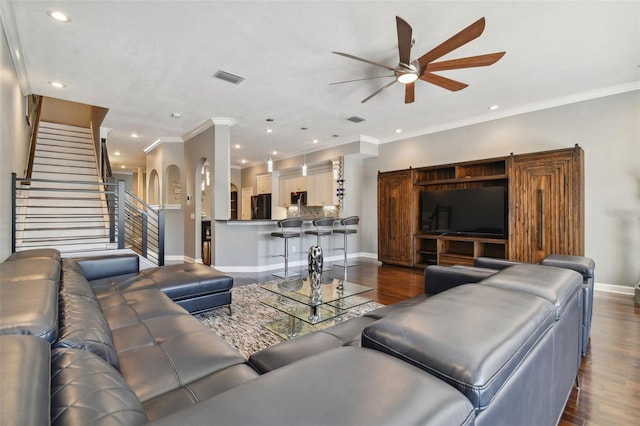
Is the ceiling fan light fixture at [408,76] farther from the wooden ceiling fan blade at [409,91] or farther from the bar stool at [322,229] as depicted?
the bar stool at [322,229]

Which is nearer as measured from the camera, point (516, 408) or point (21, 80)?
point (516, 408)

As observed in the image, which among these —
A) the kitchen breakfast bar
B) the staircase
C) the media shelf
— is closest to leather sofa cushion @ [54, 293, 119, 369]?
the staircase

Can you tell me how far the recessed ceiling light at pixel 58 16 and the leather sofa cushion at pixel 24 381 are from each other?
3105 mm

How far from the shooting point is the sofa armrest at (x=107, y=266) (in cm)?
283

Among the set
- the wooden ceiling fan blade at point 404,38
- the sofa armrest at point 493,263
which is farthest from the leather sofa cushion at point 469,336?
the wooden ceiling fan blade at point 404,38

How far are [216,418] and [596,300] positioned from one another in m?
5.02

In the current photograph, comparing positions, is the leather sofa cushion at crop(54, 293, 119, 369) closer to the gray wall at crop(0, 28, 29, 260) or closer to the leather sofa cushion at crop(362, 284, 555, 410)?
the leather sofa cushion at crop(362, 284, 555, 410)

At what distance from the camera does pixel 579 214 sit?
3986mm

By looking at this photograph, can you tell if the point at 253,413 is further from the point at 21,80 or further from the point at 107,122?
the point at 107,122

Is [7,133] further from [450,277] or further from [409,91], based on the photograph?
[450,277]

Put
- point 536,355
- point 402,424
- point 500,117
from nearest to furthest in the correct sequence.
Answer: point 402,424 < point 536,355 < point 500,117

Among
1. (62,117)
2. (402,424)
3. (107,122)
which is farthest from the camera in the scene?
(62,117)

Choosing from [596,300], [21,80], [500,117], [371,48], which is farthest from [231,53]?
[596,300]

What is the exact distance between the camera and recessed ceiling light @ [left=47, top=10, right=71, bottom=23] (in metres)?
2.55
